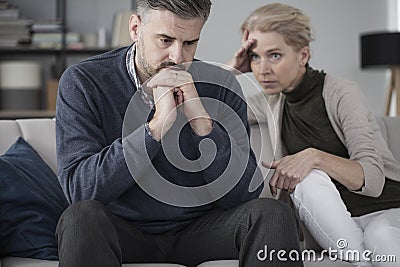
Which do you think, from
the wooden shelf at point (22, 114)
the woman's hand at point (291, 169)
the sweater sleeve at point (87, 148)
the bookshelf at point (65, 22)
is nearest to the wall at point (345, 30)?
the bookshelf at point (65, 22)

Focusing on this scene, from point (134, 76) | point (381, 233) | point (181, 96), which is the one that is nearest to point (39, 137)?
point (134, 76)

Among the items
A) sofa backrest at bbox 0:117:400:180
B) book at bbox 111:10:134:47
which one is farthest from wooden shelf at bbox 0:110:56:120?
sofa backrest at bbox 0:117:400:180

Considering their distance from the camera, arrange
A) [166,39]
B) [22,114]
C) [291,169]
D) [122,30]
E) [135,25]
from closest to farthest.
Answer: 1. [166,39]
2. [135,25]
3. [291,169]
4. [22,114]
5. [122,30]

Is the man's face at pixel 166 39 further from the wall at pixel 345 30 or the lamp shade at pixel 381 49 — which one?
the wall at pixel 345 30

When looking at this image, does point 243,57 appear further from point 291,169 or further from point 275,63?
point 291,169

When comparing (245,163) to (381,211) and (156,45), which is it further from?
(381,211)

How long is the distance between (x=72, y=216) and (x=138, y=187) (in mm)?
318

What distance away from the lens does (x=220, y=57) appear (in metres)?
4.88

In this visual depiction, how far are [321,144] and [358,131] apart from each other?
14 cm

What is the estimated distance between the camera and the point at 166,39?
1903mm

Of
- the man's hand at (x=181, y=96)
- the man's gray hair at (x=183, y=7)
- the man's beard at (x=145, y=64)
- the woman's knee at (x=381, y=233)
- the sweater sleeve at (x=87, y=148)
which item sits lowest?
the woman's knee at (x=381, y=233)

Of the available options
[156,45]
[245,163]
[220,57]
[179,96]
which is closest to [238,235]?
[245,163]

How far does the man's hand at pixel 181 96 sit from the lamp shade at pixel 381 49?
288cm

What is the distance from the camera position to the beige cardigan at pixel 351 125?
7.34 ft
